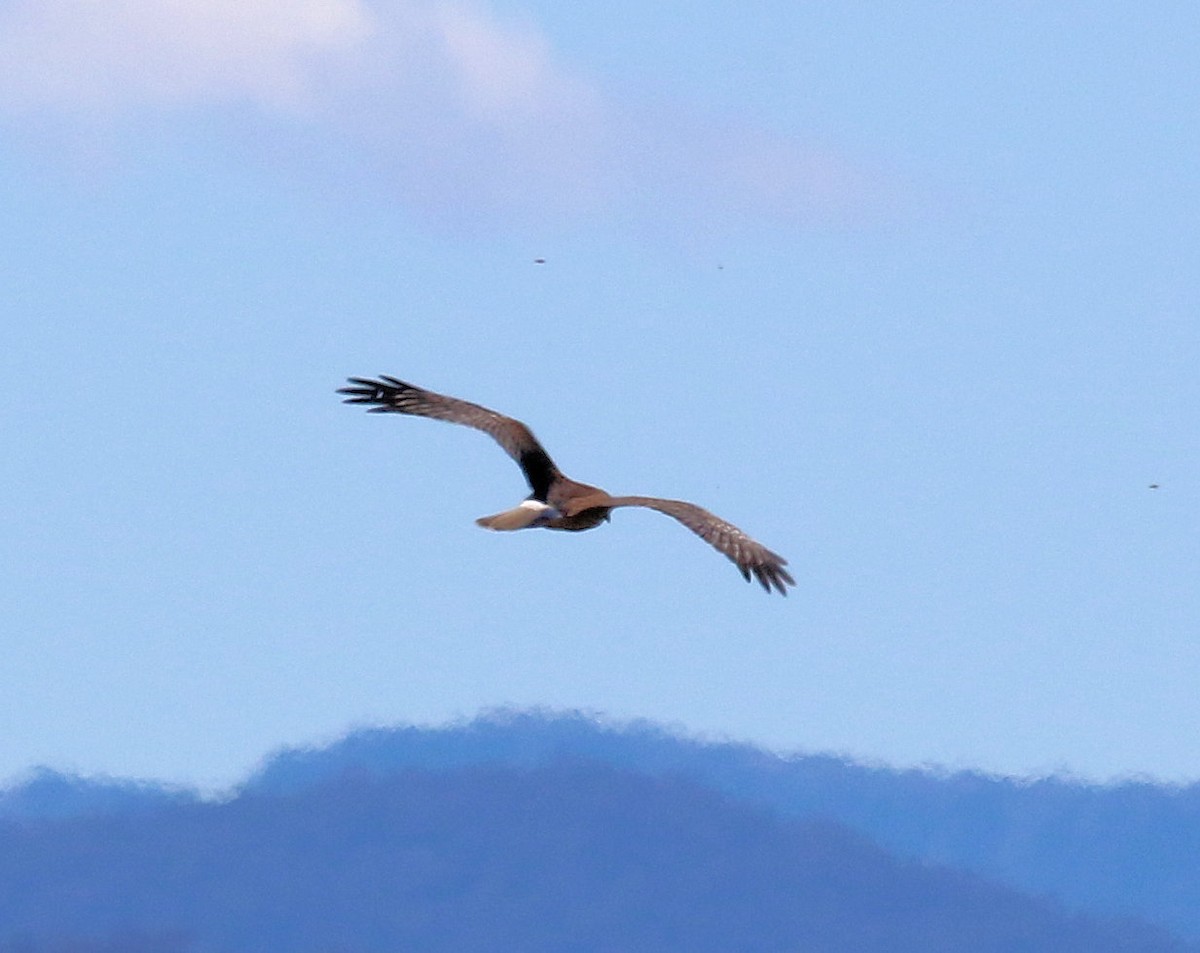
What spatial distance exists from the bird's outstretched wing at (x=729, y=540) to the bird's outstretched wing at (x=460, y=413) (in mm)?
2152

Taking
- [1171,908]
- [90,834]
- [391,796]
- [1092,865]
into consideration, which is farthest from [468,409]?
[1171,908]

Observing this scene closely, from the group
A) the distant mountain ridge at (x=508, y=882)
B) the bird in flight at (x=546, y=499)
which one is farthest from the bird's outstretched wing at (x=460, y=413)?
the distant mountain ridge at (x=508, y=882)

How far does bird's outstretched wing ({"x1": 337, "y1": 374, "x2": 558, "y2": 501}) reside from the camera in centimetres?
2512

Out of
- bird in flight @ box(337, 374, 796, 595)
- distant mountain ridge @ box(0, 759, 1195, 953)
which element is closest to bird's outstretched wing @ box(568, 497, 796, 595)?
bird in flight @ box(337, 374, 796, 595)

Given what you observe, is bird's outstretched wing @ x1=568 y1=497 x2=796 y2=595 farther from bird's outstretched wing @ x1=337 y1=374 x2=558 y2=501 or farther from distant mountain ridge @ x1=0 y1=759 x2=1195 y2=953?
distant mountain ridge @ x1=0 y1=759 x2=1195 y2=953

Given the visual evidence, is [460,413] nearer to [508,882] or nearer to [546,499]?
[546,499]

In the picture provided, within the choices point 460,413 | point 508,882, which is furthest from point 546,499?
point 508,882

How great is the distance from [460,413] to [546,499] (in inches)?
73.6

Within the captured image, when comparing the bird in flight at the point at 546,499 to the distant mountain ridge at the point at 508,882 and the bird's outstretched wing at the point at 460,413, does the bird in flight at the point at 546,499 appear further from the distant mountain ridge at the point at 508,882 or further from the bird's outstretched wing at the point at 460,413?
the distant mountain ridge at the point at 508,882

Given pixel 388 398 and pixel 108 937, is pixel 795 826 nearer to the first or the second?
pixel 108 937

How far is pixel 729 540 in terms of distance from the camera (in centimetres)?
2214

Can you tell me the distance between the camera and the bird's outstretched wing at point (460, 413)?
82.4 ft

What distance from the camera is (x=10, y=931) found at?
250 ft

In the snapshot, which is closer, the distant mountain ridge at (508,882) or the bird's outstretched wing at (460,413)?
the bird's outstretched wing at (460,413)
